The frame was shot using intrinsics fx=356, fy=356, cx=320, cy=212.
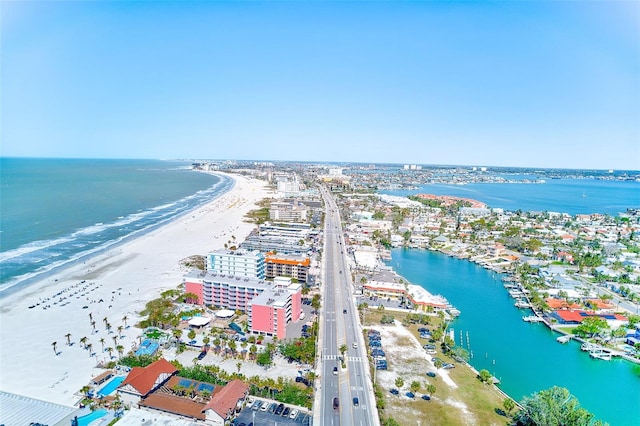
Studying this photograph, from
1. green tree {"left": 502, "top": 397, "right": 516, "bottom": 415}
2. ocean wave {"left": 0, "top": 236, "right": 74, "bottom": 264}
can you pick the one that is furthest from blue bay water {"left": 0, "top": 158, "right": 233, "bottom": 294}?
green tree {"left": 502, "top": 397, "right": 516, "bottom": 415}

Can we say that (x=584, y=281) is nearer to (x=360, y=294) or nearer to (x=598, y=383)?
(x=598, y=383)

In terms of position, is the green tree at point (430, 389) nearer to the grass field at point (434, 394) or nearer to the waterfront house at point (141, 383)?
the grass field at point (434, 394)

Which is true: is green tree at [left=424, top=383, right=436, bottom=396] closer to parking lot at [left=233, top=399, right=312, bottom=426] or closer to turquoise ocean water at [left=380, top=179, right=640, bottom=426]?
turquoise ocean water at [left=380, top=179, right=640, bottom=426]

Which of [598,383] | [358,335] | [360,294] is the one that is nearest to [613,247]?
[598,383]

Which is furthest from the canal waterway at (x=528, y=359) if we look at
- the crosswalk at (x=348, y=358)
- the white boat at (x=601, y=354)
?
the crosswalk at (x=348, y=358)

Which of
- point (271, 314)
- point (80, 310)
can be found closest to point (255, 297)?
point (271, 314)

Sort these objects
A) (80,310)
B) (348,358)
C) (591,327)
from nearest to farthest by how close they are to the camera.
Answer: (348,358), (591,327), (80,310)

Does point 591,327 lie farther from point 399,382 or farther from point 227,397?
point 227,397
